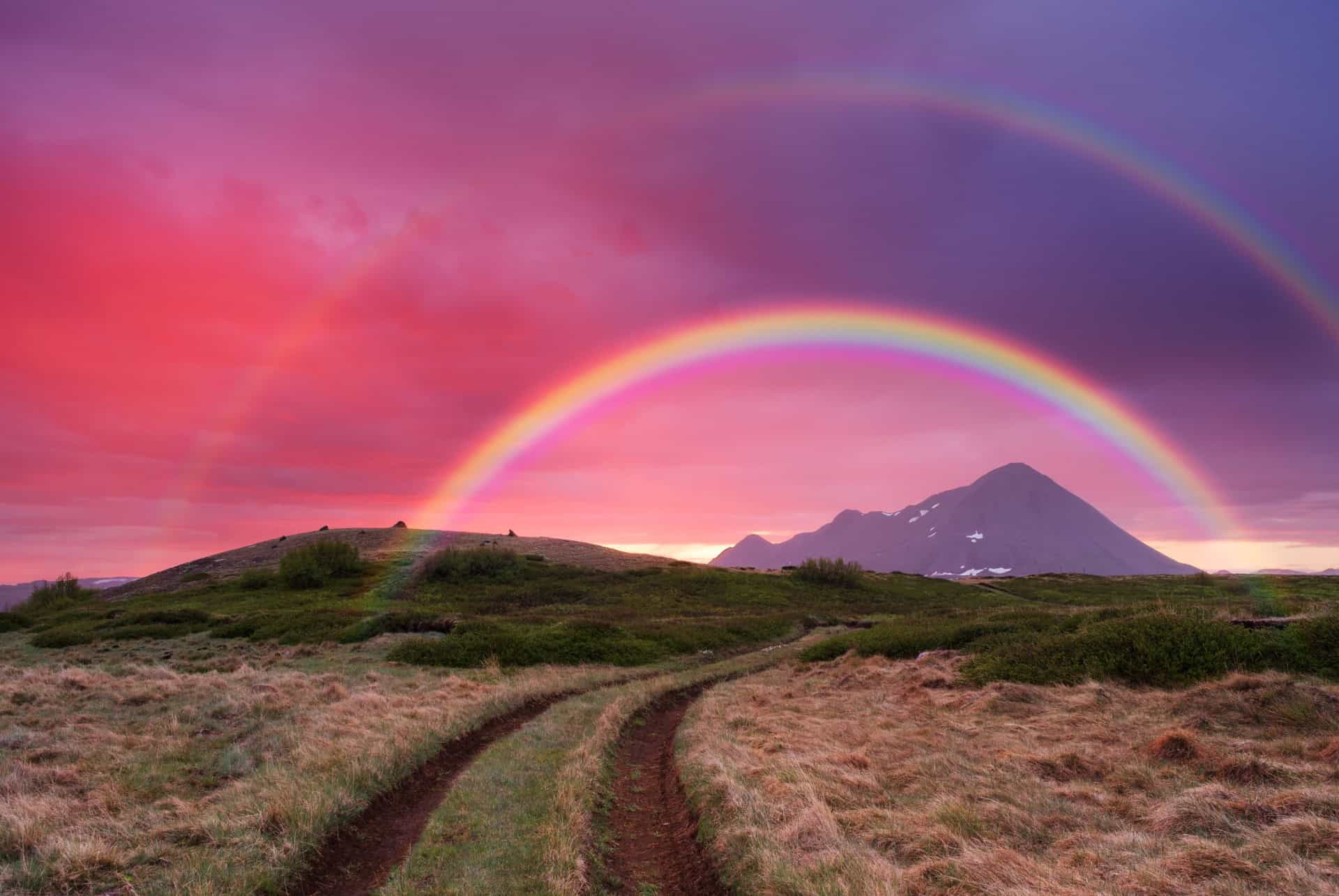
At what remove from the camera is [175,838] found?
35.1 ft

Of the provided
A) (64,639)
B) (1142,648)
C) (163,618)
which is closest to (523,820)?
(1142,648)

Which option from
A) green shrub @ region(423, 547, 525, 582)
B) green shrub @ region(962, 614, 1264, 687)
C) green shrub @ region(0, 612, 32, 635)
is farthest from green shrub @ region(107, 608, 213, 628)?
green shrub @ region(962, 614, 1264, 687)

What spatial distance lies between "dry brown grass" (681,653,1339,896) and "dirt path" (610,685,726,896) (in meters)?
0.44

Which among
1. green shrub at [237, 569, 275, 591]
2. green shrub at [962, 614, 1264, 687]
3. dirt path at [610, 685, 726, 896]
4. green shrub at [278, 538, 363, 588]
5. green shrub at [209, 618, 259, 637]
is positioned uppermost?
green shrub at [278, 538, 363, 588]

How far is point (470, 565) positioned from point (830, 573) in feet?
170

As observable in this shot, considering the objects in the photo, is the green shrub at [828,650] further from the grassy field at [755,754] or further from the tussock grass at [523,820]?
the tussock grass at [523,820]

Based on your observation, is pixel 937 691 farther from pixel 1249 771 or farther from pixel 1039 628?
pixel 1249 771

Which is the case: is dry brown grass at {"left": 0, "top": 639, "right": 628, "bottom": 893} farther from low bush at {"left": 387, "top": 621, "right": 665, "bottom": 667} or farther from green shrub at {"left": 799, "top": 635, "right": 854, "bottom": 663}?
green shrub at {"left": 799, "top": 635, "right": 854, "bottom": 663}

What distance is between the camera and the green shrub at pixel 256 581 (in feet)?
289

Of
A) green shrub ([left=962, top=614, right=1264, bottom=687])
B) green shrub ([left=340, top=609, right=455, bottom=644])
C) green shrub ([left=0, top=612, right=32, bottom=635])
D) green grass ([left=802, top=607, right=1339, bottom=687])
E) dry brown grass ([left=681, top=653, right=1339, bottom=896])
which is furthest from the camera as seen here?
green shrub ([left=0, top=612, right=32, bottom=635])

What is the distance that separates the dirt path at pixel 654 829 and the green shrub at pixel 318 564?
82.8 m

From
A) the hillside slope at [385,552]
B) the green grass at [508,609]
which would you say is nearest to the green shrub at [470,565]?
the green grass at [508,609]

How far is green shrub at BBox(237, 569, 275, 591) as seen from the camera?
87.9m

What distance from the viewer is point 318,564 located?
300 feet
